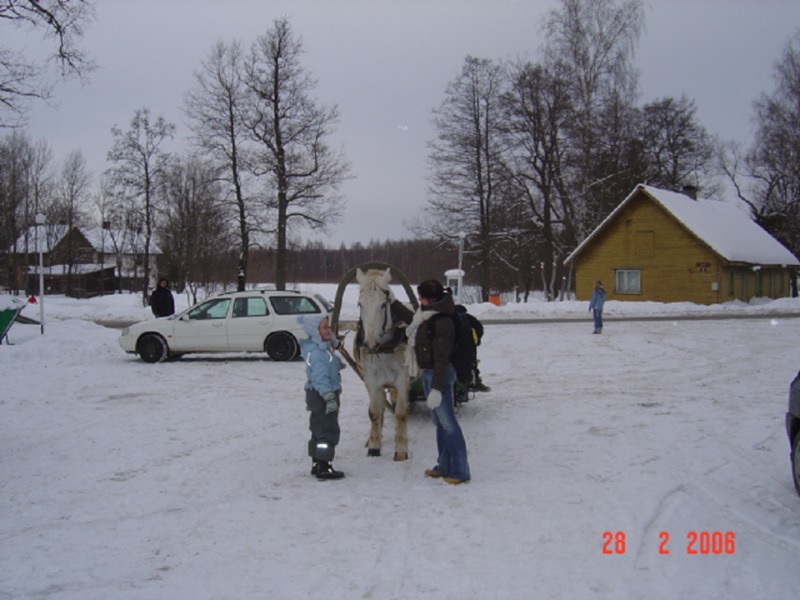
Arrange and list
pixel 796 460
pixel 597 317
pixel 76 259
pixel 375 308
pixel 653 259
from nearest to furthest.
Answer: pixel 796 460 < pixel 375 308 < pixel 597 317 < pixel 653 259 < pixel 76 259

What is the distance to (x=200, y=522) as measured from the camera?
5.93 metres

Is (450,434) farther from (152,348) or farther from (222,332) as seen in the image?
(152,348)

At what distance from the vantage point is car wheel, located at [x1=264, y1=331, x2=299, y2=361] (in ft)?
55.6

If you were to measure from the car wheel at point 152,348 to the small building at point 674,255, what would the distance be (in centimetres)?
2998

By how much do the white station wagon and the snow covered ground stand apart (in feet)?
11.7

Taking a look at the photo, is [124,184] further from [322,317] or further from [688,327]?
[322,317]

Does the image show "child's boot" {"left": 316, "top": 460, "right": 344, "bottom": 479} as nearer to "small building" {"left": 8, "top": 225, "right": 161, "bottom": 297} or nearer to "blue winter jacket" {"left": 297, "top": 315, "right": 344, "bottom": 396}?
"blue winter jacket" {"left": 297, "top": 315, "right": 344, "bottom": 396}

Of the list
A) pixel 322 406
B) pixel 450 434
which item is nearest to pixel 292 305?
pixel 322 406

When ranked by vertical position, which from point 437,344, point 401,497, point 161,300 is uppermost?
point 161,300

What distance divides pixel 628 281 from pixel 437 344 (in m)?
37.8

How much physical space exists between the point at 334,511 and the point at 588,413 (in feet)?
17.2

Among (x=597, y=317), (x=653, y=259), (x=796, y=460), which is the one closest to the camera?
(x=796, y=460)

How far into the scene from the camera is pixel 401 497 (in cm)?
660

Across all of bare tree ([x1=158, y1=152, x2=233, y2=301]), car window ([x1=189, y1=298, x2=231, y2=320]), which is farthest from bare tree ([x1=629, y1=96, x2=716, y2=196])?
car window ([x1=189, y1=298, x2=231, y2=320])
